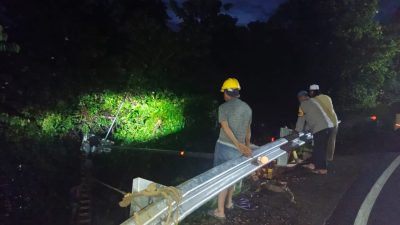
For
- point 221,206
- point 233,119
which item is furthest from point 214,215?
point 233,119

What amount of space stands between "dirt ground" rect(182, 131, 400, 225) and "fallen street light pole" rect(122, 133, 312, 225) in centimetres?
60

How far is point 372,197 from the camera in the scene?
6.57 m

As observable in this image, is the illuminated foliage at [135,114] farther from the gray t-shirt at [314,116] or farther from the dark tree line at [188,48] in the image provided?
the gray t-shirt at [314,116]

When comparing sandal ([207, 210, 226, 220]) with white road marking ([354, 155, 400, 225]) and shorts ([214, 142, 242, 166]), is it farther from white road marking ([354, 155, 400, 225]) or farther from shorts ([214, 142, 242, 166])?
white road marking ([354, 155, 400, 225])

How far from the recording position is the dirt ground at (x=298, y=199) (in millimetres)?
5156

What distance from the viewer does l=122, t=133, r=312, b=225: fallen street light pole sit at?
10.2 ft

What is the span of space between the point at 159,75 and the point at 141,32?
1.16m

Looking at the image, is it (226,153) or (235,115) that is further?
(226,153)

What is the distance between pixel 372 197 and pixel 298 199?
138cm

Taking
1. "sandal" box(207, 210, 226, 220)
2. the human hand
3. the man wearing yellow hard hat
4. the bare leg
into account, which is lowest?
"sandal" box(207, 210, 226, 220)

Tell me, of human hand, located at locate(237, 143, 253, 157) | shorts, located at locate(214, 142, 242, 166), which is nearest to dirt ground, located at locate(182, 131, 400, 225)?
shorts, located at locate(214, 142, 242, 166)

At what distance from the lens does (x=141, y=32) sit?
9.95 m

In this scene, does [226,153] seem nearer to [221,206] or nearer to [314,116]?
[221,206]

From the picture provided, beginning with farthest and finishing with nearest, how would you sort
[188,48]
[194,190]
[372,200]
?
1. [188,48]
2. [372,200]
3. [194,190]
